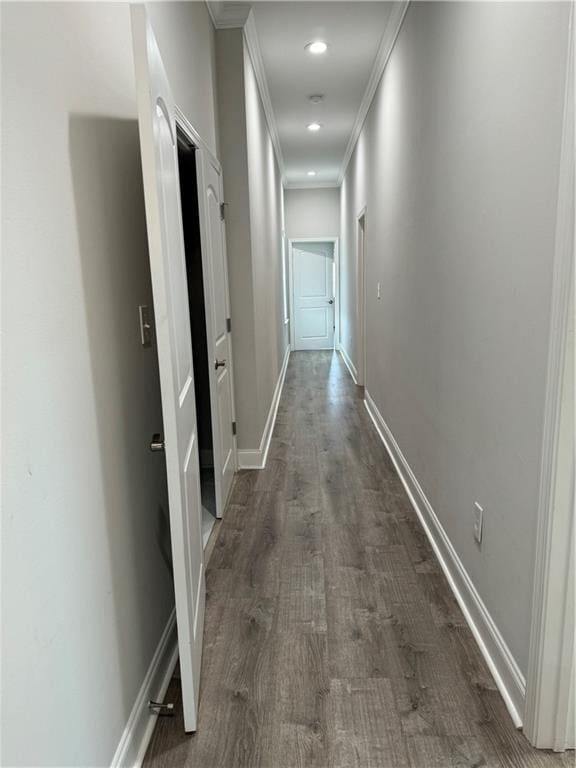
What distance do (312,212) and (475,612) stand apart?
7.85 metres

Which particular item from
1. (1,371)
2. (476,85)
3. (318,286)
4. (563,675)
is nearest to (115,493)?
(1,371)

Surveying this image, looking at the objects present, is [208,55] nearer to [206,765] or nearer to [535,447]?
[535,447]

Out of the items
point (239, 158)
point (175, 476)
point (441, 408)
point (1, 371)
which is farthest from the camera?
point (239, 158)

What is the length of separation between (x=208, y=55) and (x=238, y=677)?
312cm

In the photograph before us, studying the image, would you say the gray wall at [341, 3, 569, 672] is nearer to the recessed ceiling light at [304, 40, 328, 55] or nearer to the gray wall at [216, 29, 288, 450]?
the recessed ceiling light at [304, 40, 328, 55]

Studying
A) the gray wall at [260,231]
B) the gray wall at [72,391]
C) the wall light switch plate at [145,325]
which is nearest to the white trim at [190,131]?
the gray wall at [72,391]

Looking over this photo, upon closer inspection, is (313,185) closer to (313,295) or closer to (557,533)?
(313,295)

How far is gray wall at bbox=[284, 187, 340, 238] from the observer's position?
8.81m

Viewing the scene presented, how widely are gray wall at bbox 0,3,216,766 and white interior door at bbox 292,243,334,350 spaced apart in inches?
302

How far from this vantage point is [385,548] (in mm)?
2604

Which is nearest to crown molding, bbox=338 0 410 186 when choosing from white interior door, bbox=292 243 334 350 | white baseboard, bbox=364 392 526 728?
white baseboard, bbox=364 392 526 728

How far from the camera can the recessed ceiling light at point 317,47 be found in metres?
3.58

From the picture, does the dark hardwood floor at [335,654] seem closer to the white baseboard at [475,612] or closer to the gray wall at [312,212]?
the white baseboard at [475,612]

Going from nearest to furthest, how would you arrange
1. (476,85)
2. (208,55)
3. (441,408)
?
(476,85) → (441,408) → (208,55)
